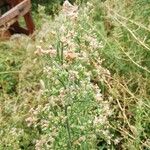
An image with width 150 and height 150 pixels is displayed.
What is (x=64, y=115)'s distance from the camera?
8.28 ft

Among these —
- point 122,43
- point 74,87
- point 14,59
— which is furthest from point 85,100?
point 14,59

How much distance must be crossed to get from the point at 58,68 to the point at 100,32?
1.35 m

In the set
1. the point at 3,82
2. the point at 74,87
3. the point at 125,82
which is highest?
the point at 74,87

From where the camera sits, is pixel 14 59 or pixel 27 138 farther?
pixel 14 59

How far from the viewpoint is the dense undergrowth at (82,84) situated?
2527mm

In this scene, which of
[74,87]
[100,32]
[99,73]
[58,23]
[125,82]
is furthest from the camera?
[100,32]

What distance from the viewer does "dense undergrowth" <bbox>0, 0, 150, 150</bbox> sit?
2.53m

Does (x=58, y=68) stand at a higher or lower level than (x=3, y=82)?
higher

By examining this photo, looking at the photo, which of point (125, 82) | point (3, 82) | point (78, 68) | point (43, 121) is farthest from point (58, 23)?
point (3, 82)

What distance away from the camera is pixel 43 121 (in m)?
2.55

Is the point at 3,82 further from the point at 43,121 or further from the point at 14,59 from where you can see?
the point at 43,121

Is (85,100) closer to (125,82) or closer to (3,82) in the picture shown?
(125,82)

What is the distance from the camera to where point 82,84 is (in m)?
2.48

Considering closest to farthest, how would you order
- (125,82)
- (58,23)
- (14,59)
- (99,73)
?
(58,23) → (99,73) → (125,82) → (14,59)
